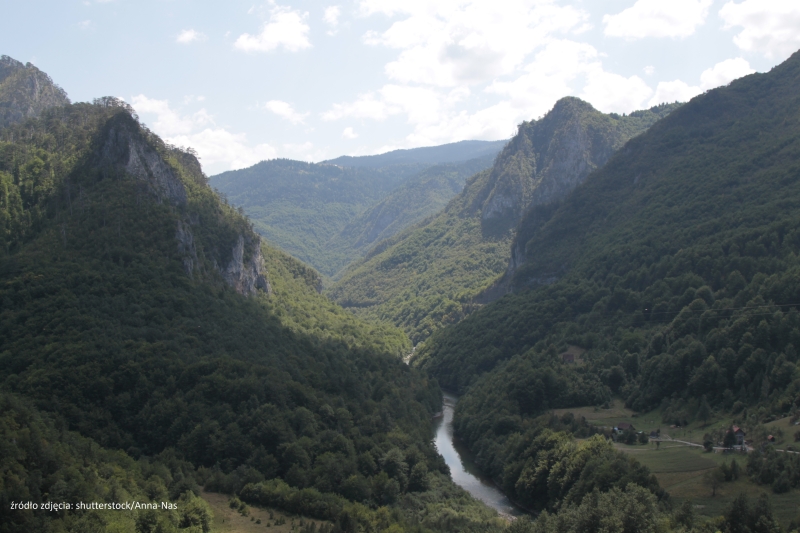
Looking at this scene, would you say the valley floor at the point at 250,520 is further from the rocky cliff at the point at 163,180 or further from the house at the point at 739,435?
the rocky cliff at the point at 163,180

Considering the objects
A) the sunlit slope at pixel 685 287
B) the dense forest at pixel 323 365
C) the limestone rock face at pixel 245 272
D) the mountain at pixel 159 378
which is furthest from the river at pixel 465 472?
the limestone rock face at pixel 245 272

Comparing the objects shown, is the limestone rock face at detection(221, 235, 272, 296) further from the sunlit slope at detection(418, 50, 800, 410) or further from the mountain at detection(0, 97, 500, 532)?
the sunlit slope at detection(418, 50, 800, 410)

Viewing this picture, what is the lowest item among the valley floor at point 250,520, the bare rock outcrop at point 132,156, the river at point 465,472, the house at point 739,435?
the river at point 465,472

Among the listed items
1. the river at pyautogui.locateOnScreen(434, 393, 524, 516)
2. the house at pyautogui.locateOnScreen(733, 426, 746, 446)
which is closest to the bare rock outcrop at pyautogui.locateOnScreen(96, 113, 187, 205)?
the river at pyautogui.locateOnScreen(434, 393, 524, 516)

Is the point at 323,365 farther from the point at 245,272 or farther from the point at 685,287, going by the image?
the point at 685,287

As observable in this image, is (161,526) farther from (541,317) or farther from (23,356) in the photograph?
(541,317)

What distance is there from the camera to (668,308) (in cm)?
12706

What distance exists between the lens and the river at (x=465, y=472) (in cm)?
8962

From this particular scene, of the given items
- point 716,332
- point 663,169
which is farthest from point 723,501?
point 663,169

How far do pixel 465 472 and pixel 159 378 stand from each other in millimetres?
45810

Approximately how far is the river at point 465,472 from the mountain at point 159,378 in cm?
424

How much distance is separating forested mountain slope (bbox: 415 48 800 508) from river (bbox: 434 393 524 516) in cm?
240

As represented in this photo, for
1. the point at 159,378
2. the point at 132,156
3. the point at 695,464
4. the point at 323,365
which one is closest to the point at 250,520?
→ the point at 159,378

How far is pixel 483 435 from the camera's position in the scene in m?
110
